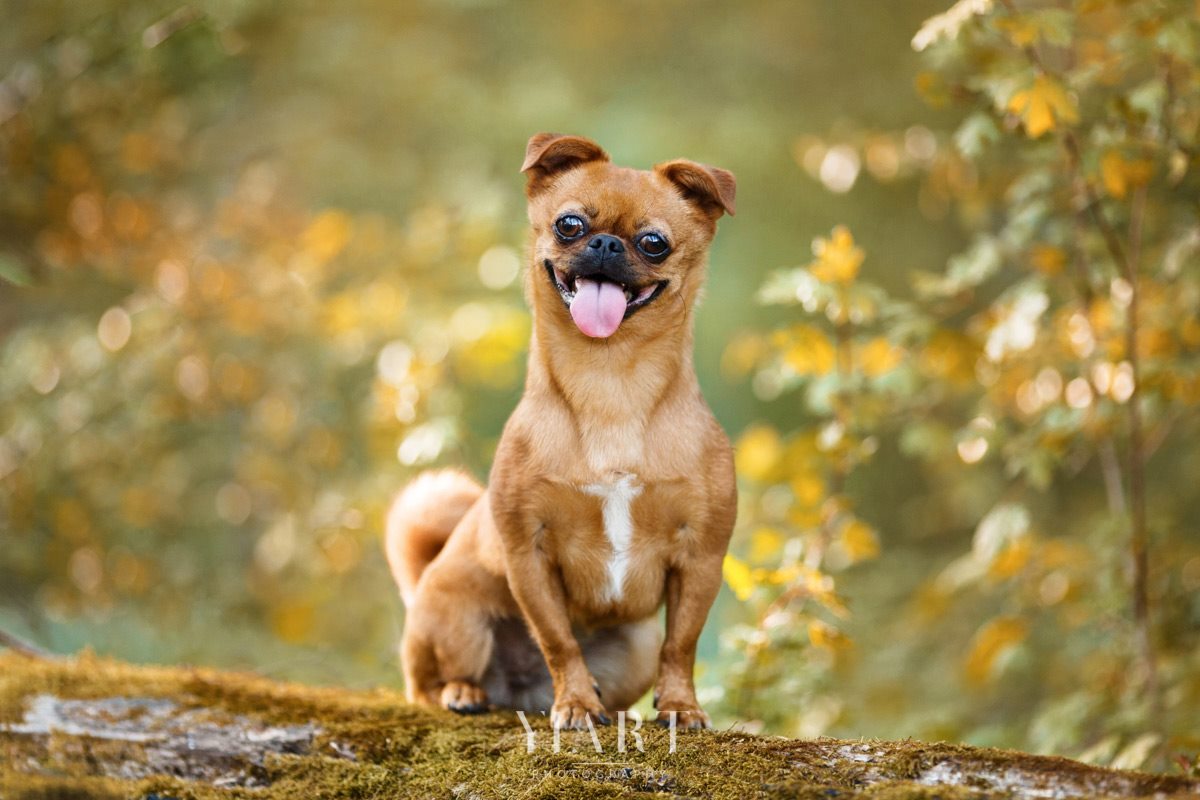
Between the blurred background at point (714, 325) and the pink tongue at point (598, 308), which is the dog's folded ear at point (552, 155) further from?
the blurred background at point (714, 325)

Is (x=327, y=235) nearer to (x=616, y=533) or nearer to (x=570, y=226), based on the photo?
(x=570, y=226)

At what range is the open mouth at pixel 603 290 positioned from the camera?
10.3 feet

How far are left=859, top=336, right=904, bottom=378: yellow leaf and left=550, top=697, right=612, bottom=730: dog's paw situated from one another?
72.5 inches

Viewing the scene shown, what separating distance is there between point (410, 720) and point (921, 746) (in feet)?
4.81

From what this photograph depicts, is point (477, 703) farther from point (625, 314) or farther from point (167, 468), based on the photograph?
point (167, 468)

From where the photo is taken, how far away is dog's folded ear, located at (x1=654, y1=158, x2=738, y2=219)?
130 inches

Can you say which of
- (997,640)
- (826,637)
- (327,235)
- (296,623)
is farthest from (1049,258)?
(296,623)

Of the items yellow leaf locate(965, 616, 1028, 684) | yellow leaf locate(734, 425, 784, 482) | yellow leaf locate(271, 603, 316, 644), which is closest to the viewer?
yellow leaf locate(965, 616, 1028, 684)

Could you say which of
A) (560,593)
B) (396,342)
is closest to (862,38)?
(396,342)

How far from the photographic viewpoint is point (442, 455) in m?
6.14

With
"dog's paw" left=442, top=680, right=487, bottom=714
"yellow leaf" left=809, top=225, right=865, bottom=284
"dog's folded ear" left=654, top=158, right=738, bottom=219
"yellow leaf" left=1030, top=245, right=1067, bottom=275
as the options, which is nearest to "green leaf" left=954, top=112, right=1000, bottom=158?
"yellow leaf" left=809, top=225, right=865, bottom=284

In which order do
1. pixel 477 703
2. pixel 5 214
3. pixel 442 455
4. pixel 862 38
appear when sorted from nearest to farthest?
pixel 477 703
pixel 442 455
pixel 5 214
pixel 862 38

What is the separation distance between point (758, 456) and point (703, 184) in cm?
226

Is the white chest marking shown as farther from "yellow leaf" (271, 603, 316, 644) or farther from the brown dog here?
"yellow leaf" (271, 603, 316, 644)
